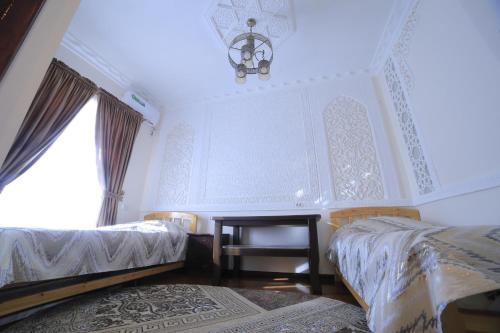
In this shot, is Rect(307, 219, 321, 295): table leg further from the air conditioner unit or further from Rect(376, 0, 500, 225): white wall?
the air conditioner unit

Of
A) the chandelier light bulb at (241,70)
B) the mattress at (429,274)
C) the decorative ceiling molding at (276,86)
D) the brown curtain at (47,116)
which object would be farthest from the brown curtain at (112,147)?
the mattress at (429,274)

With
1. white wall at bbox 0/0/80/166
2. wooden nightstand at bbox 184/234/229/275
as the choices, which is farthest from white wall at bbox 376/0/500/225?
wooden nightstand at bbox 184/234/229/275

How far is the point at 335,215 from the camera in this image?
214 centimetres

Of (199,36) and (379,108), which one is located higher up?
(199,36)

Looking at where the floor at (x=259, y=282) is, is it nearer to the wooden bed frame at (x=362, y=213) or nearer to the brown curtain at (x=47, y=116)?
the wooden bed frame at (x=362, y=213)

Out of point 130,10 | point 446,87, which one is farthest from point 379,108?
point 130,10

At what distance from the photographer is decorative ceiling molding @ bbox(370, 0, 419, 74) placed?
183 cm

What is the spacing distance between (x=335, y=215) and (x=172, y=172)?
2.32 meters

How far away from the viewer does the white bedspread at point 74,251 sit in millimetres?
958

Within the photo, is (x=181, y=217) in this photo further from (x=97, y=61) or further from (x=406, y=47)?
(x=406, y=47)

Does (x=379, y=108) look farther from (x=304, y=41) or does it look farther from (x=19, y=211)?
(x=19, y=211)

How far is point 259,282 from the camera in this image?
6.39 ft

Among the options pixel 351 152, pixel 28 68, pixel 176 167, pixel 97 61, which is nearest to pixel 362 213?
pixel 351 152

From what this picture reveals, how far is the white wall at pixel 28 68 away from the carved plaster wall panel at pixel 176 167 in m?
2.44
